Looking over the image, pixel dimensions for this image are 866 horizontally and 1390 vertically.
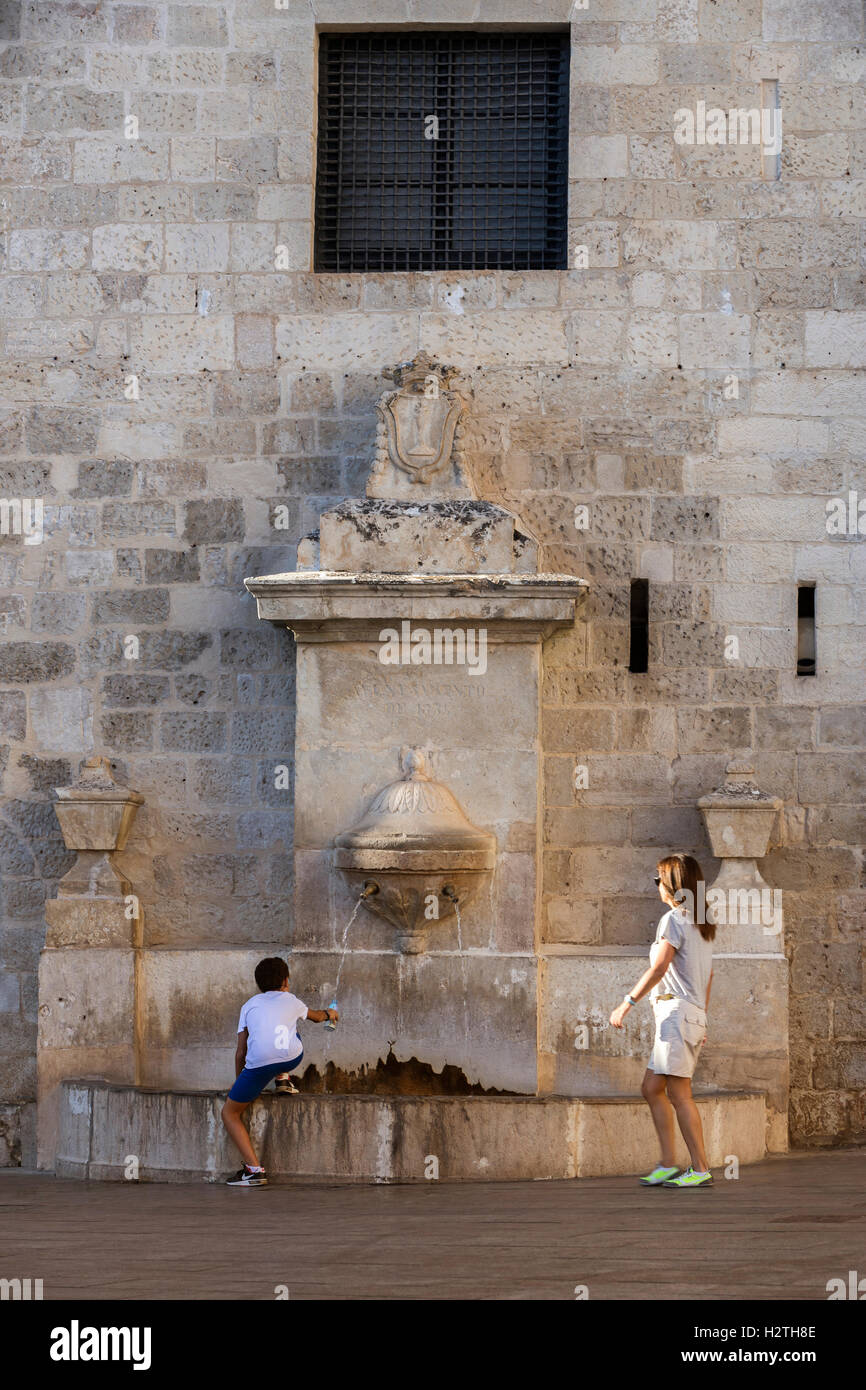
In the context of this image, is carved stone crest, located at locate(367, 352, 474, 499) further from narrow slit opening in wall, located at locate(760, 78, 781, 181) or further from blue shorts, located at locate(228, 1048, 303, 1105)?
blue shorts, located at locate(228, 1048, 303, 1105)

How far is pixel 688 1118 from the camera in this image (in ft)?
21.0

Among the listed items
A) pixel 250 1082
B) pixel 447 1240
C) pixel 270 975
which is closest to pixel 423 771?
pixel 270 975

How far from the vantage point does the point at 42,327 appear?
8.86m

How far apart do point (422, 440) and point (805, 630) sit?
6.70 feet

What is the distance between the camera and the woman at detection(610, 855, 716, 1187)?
6.44m

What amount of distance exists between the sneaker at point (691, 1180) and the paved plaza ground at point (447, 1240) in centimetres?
10

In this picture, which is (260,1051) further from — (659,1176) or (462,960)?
(659,1176)

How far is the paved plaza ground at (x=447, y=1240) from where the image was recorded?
14.8 feet

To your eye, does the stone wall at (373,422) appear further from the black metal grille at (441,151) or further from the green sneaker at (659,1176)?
the green sneaker at (659,1176)

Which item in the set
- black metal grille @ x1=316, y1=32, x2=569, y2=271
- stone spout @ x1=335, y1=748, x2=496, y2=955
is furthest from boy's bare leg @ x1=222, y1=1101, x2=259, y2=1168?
black metal grille @ x1=316, y1=32, x2=569, y2=271

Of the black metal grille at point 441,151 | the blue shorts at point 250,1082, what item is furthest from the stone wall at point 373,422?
the blue shorts at point 250,1082

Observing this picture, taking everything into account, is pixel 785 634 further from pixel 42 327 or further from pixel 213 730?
pixel 42 327

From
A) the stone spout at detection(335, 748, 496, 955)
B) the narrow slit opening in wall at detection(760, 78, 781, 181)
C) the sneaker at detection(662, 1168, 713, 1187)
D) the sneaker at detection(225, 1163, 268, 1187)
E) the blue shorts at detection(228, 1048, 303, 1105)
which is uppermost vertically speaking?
the narrow slit opening in wall at detection(760, 78, 781, 181)

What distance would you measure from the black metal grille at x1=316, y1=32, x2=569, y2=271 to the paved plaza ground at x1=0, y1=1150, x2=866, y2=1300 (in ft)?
15.4
